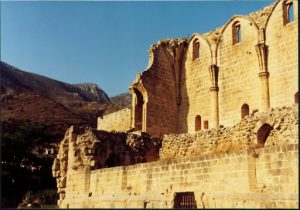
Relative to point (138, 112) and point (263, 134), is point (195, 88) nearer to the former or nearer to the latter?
point (138, 112)

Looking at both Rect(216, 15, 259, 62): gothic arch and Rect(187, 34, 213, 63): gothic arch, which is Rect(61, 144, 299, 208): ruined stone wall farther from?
Rect(187, 34, 213, 63): gothic arch

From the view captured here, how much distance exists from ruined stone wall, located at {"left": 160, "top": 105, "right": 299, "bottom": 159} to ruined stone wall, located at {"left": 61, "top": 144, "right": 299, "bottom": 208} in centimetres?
451

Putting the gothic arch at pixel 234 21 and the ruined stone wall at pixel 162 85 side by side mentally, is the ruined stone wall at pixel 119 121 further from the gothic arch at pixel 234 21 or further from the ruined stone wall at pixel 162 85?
the gothic arch at pixel 234 21

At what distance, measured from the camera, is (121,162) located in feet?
58.3

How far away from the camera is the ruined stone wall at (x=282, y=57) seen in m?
18.3

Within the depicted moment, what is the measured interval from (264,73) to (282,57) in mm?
1080

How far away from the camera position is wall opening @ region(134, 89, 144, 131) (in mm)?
22828

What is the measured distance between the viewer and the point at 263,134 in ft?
51.4

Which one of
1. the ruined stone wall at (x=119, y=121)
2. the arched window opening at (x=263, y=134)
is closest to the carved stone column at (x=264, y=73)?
the arched window opening at (x=263, y=134)

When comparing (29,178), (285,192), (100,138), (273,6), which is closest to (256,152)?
(285,192)

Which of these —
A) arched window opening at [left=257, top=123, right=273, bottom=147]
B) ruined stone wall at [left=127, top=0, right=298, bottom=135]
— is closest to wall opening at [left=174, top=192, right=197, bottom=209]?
arched window opening at [left=257, top=123, right=273, bottom=147]

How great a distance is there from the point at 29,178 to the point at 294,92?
49.9 ft

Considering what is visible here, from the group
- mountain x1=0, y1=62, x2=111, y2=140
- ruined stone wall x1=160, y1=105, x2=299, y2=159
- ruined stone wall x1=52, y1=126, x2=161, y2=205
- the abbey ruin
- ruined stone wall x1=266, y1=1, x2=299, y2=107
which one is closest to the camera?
the abbey ruin

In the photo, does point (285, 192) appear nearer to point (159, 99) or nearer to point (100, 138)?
point (100, 138)
